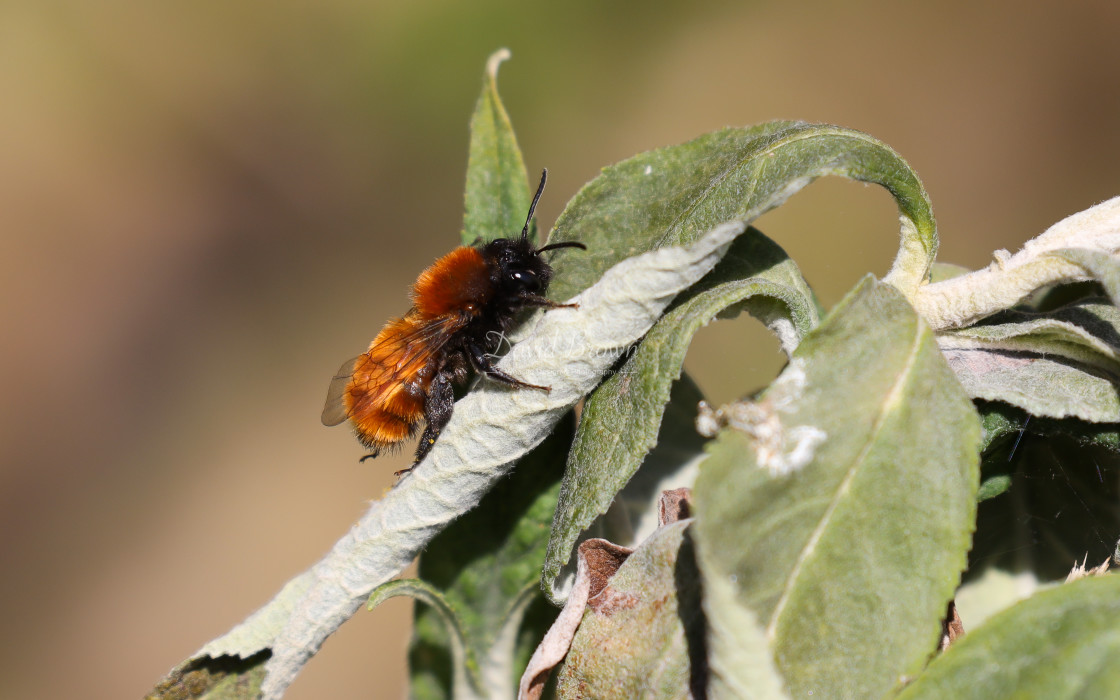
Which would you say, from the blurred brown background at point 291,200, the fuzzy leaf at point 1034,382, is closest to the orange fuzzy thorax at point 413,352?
the fuzzy leaf at point 1034,382

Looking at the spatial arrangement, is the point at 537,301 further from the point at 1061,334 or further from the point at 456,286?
the point at 1061,334

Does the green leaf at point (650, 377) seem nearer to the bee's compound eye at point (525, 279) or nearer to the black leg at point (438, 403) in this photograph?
the bee's compound eye at point (525, 279)

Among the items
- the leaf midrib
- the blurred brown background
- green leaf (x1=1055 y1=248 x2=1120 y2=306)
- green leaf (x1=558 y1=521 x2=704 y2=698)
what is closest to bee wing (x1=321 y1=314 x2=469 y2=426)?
green leaf (x1=558 y1=521 x2=704 y2=698)

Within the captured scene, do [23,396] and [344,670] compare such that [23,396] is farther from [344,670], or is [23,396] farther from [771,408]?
[771,408]

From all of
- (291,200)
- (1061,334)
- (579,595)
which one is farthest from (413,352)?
(291,200)

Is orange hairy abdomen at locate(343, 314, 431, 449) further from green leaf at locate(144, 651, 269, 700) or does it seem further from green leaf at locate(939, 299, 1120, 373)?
green leaf at locate(939, 299, 1120, 373)
